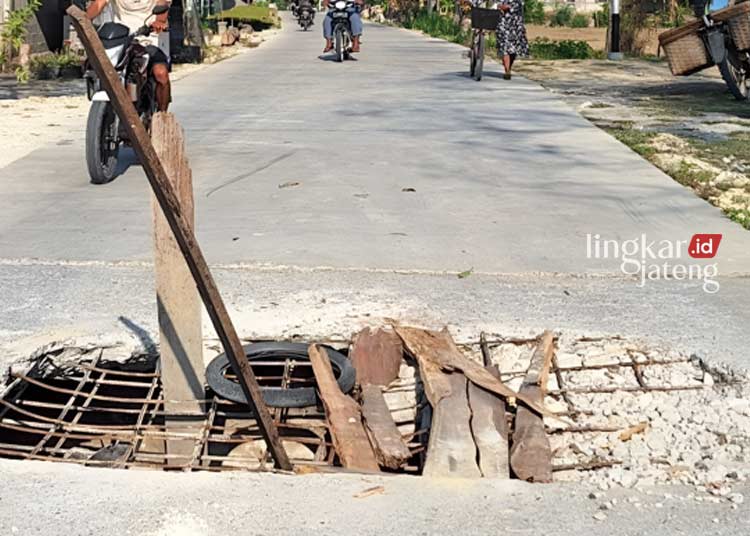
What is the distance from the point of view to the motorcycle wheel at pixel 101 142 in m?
7.27

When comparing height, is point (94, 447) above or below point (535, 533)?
below

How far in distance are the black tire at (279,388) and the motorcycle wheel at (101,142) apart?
3.41 m

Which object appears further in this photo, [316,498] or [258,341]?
[258,341]

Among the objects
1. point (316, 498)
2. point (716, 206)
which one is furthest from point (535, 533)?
point (716, 206)

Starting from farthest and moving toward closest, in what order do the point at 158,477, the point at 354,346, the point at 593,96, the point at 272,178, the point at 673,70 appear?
the point at 593,96 → the point at 673,70 → the point at 272,178 → the point at 354,346 → the point at 158,477

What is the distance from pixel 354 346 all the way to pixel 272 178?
3654 millimetres

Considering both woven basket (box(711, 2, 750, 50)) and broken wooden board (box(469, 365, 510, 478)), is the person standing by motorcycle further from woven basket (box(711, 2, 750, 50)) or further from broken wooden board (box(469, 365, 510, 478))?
woven basket (box(711, 2, 750, 50))

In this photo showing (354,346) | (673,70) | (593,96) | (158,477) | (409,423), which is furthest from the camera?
(593,96)

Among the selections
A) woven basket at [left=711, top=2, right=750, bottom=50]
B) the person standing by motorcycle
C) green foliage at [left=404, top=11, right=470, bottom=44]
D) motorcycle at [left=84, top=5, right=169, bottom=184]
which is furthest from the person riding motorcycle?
motorcycle at [left=84, top=5, right=169, bottom=184]

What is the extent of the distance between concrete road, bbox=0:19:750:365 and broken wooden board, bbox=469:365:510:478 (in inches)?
30.4

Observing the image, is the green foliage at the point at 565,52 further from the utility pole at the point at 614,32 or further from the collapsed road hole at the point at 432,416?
the collapsed road hole at the point at 432,416

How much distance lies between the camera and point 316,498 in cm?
304

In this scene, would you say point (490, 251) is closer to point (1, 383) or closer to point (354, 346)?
point (354, 346)

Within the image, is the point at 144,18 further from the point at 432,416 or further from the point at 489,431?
the point at 489,431
